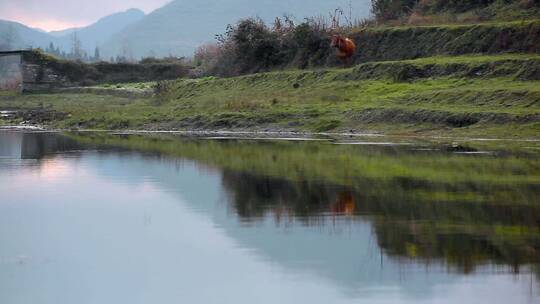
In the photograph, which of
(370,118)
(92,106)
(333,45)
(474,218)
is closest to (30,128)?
(92,106)

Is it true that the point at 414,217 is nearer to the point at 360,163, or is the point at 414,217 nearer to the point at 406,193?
the point at 406,193

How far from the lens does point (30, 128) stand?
162 ft

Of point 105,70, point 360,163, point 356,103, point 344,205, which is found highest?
point 105,70

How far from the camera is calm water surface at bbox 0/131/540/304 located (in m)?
12.0

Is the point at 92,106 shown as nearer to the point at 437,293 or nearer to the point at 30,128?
the point at 30,128

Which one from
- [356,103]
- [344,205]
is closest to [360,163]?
[344,205]

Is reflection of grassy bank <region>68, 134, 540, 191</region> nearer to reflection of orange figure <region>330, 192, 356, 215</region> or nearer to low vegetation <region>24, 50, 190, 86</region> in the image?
reflection of orange figure <region>330, 192, 356, 215</region>

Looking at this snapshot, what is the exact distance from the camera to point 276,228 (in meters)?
16.0

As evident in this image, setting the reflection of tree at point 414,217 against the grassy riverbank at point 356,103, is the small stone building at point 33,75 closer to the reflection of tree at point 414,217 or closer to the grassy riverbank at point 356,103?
the grassy riverbank at point 356,103

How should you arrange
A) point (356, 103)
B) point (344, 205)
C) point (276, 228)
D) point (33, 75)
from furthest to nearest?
point (33, 75)
point (356, 103)
point (344, 205)
point (276, 228)

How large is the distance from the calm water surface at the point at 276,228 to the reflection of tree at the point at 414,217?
0.03 metres

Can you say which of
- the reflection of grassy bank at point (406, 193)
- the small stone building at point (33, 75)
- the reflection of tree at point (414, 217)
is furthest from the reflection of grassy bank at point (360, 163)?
the small stone building at point (33, 75)

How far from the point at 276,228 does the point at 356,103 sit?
2497 centimetres

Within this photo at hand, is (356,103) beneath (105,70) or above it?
beneath
